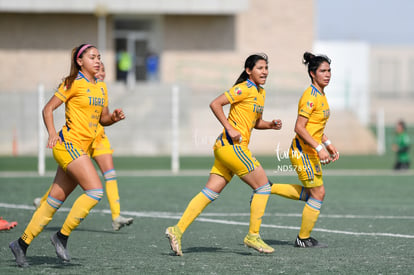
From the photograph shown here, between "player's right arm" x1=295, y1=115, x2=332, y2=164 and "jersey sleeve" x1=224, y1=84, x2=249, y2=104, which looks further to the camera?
"player's right arm" x1=295, y1=115, x2=332, y2=164

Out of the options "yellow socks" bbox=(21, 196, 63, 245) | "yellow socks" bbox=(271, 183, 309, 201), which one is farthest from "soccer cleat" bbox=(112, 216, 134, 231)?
"yellow socks" bbox=(21, 196, 63, 245)

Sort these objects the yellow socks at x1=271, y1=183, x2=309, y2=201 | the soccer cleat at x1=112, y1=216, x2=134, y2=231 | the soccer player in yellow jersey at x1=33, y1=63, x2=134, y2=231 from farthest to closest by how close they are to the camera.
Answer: the soccer player in yellow jersey at x1=33, y1=63, x2=134, y2=231
the soccer cleat at x1=112, y1=216, x2=134, y2=231
the yellow socks at x1=271, y1=183, x2=309, y2=201

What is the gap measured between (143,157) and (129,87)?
677 centimetres

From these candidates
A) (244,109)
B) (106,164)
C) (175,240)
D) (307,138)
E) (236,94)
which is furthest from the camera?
(106,164)

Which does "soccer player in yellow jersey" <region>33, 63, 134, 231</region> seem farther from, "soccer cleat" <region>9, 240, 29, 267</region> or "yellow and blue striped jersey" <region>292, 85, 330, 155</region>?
"soccer cleat" <region>9, 240, 29, 267</region>

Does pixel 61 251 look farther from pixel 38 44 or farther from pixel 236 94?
pixel 38 44

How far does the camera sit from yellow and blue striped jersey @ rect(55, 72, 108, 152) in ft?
25.9

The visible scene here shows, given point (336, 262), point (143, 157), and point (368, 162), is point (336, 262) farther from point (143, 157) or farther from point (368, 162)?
point (143, 157)

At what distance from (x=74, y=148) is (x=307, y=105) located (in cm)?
261

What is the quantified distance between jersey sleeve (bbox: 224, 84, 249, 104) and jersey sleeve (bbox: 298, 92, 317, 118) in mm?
713

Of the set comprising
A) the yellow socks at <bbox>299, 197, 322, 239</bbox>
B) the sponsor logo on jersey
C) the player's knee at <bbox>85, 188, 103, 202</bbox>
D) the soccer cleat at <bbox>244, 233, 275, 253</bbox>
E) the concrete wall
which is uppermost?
the concrete wall

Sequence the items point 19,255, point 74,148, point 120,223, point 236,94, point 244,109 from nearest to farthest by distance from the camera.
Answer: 1. point 19,255
2. point 74,148
3. point 236,94
4. point 244,109
5. point 120,223

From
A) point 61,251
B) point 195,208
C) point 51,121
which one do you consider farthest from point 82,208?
point 195,208

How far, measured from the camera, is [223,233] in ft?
33.7
